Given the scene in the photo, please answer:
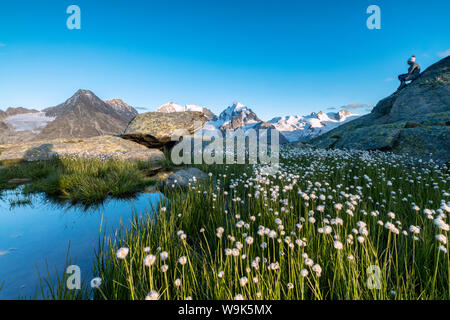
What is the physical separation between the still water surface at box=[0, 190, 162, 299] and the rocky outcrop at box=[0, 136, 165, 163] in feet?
17.5

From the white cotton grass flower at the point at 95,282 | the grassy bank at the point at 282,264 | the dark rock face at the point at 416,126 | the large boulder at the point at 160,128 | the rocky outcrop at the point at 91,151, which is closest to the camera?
the white cotton grass flower at the point at 95,282

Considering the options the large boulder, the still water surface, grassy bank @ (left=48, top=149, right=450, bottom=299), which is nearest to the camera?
grassy bank @ (left=48, top=149, right=450, bottom=299)

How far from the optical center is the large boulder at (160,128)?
11992mm

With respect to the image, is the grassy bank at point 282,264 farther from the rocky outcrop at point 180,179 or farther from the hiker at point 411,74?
the hiker at point 411,74

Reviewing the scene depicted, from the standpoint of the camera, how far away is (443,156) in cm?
689

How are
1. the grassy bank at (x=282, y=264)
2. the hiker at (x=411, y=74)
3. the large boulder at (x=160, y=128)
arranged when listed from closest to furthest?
the grassy bank at (x=282, y=264) < the large boulder at (x=160, y=128) < the hiker at (x=411, y=74)

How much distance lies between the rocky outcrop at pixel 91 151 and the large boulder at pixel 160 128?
0.80m

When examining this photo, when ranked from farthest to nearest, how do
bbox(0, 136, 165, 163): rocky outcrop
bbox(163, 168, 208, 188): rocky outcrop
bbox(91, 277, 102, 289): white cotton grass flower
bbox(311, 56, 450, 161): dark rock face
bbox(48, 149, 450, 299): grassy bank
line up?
bbox(0, 136, 165, 163): rocky outcrop < bbox(311, 56, 450, 161): dark rock face < bbox(163, 168, 208, 188): rocky outcrop < bbox(48, 149, 450, 299): grassy bank < bbox(91, 277, 102, 289): white cotton grass flower

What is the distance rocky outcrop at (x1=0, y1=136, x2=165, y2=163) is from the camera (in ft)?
32.5

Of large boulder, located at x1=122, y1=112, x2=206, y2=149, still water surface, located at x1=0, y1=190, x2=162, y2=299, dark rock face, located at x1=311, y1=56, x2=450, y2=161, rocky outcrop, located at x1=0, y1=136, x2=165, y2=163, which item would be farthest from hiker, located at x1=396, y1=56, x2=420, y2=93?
still water surface, located at x1=0, y1=190, x2=162, y2=299

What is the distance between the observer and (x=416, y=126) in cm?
1002

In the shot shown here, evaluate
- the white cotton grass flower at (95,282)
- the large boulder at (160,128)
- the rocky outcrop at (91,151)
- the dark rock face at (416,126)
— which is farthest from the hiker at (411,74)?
the white cotton grass flower at (95,282)

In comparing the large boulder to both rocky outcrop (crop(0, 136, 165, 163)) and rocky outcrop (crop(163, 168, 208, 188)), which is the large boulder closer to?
rocky outcrop (crop(0, 136, 165, 163))

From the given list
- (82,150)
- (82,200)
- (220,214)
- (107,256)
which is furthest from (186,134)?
(107,256)
